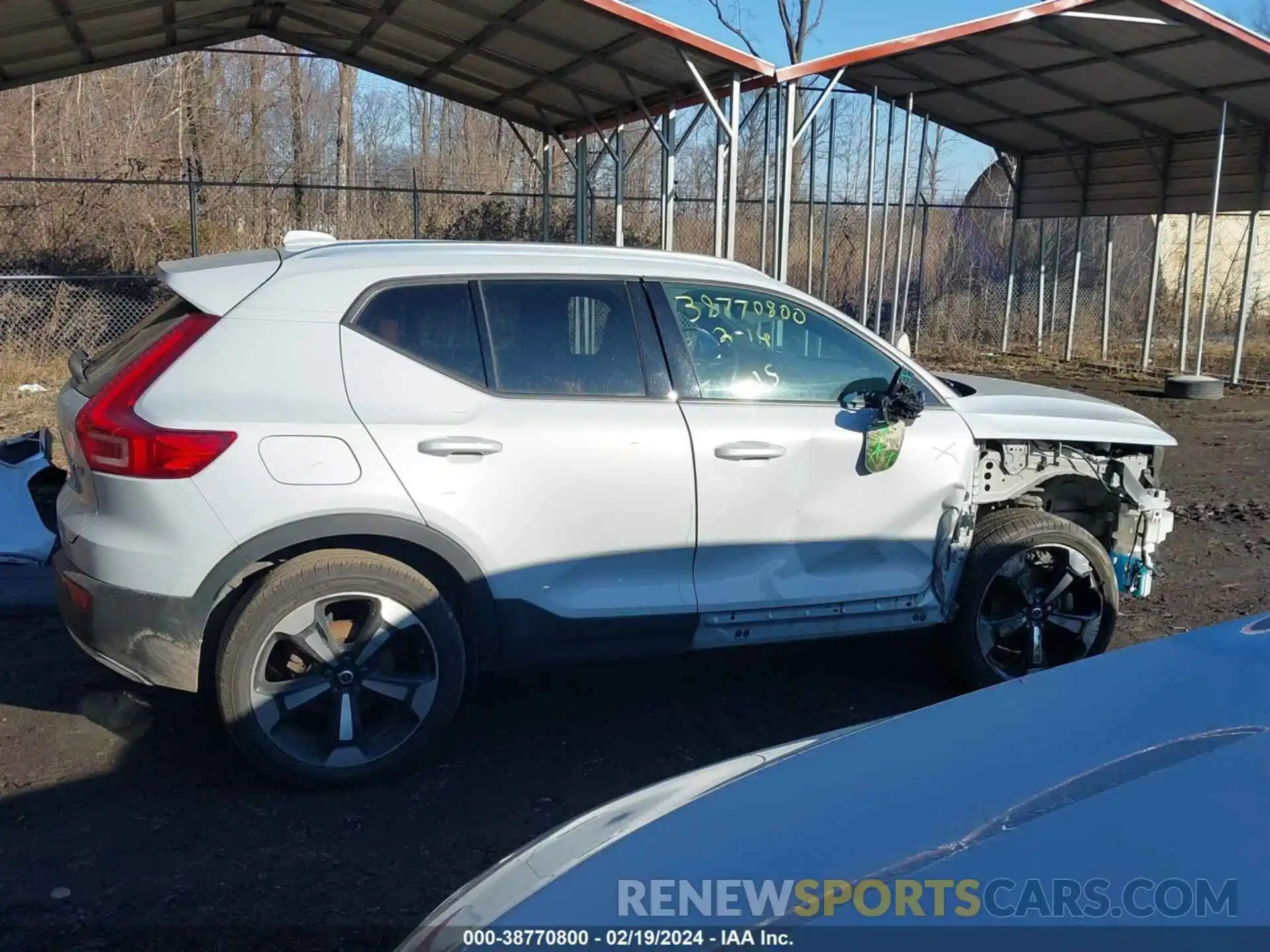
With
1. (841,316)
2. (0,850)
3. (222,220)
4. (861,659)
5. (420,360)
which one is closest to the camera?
(0,850)

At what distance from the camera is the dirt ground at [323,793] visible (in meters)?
3.42

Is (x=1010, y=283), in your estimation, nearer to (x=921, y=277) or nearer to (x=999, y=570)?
(x=921, y=277)

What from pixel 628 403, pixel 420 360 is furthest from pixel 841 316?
pixel 420 360

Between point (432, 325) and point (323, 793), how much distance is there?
5.73ft

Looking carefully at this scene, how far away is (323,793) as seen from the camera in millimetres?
4105

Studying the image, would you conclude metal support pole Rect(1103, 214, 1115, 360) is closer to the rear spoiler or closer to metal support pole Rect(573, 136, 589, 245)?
metal support pole Rect(573, 136, 589, 245)

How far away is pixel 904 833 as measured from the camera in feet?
6.19

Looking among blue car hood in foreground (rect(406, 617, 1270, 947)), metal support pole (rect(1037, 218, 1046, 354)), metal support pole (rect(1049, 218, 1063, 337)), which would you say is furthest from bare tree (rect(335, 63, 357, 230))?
blue car hood in foreground (rect(406, 617, 1270, 947))

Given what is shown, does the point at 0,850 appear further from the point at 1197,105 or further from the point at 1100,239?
the point at 1100,239

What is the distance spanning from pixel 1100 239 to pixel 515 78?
15.2 m

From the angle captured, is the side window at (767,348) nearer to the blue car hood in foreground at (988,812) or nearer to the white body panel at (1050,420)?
the white body panel at (1050,420)

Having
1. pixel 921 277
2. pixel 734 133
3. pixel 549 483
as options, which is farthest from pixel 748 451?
pixel 921 277

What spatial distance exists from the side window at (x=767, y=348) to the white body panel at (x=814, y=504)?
0.10 m

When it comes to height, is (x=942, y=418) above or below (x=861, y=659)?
above
